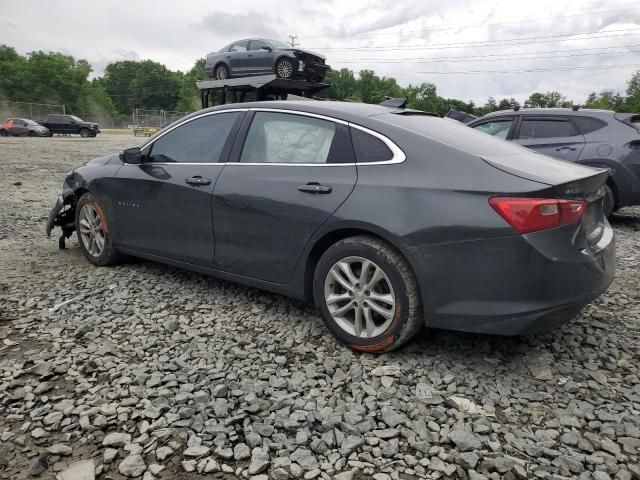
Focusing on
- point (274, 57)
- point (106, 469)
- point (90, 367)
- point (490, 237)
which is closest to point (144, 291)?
point (90, 367)

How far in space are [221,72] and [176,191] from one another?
13.2 m

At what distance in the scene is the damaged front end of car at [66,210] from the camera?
16.4ft

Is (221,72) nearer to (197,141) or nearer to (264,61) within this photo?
(264,61)

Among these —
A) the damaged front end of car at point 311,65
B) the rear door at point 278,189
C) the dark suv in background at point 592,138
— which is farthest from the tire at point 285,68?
the rear door at point 278,189

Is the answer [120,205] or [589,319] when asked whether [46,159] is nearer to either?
[120,205]

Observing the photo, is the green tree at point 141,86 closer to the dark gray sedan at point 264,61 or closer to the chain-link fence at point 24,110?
the chain-link fence at point 24,110

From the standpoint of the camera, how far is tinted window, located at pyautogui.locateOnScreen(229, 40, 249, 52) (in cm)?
1549

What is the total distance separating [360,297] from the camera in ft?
9.95

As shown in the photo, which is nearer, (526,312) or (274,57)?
(526,312)

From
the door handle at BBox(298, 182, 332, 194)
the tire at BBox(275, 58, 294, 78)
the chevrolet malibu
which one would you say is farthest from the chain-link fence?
the door handle at BBox(298, 182, 332, 194)

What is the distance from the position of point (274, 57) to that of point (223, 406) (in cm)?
1334

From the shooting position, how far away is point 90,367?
9.52 feet

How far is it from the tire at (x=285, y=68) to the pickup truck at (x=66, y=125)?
2608cm

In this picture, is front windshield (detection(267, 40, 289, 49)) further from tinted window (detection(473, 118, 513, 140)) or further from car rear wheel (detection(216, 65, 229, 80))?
tinted window (detection(473, 118, 513, 140))
